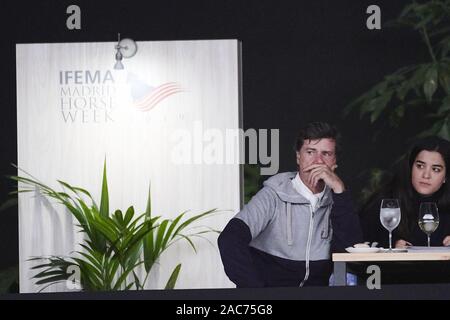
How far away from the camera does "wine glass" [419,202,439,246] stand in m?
3.68

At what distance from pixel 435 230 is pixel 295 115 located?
1.73m

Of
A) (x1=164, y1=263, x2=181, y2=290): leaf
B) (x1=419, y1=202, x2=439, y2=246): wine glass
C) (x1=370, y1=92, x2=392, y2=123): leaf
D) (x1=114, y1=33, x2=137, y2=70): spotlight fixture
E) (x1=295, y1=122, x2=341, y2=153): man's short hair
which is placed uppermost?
(x1=114, y1=33, x2=137, y2=70): spotlight fixture

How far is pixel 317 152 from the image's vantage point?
4562mm

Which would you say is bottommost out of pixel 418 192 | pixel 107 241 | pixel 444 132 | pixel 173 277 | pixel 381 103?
pixel 173 277

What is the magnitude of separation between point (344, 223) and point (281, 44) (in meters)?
1.63

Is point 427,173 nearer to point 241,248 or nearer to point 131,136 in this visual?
point 241,248

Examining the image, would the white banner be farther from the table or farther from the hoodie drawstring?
the table

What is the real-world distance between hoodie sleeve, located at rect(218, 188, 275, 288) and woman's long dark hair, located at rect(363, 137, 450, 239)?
0.67 meters

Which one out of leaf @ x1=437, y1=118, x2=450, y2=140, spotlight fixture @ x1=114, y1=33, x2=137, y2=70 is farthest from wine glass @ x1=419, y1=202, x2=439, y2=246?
spotlight fixture @ x1=114, y1=33, x2=137, y2=70

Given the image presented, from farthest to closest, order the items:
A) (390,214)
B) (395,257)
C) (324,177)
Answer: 1. (324,177)
2. (390,214)
3. (395,257)

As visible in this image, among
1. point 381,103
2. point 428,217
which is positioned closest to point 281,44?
point 381,103

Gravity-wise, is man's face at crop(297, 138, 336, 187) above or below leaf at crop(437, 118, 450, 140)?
below

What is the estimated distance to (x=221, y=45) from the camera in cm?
467

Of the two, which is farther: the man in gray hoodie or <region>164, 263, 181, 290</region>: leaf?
<region>164, 263, 181, 290</region>: leaf
